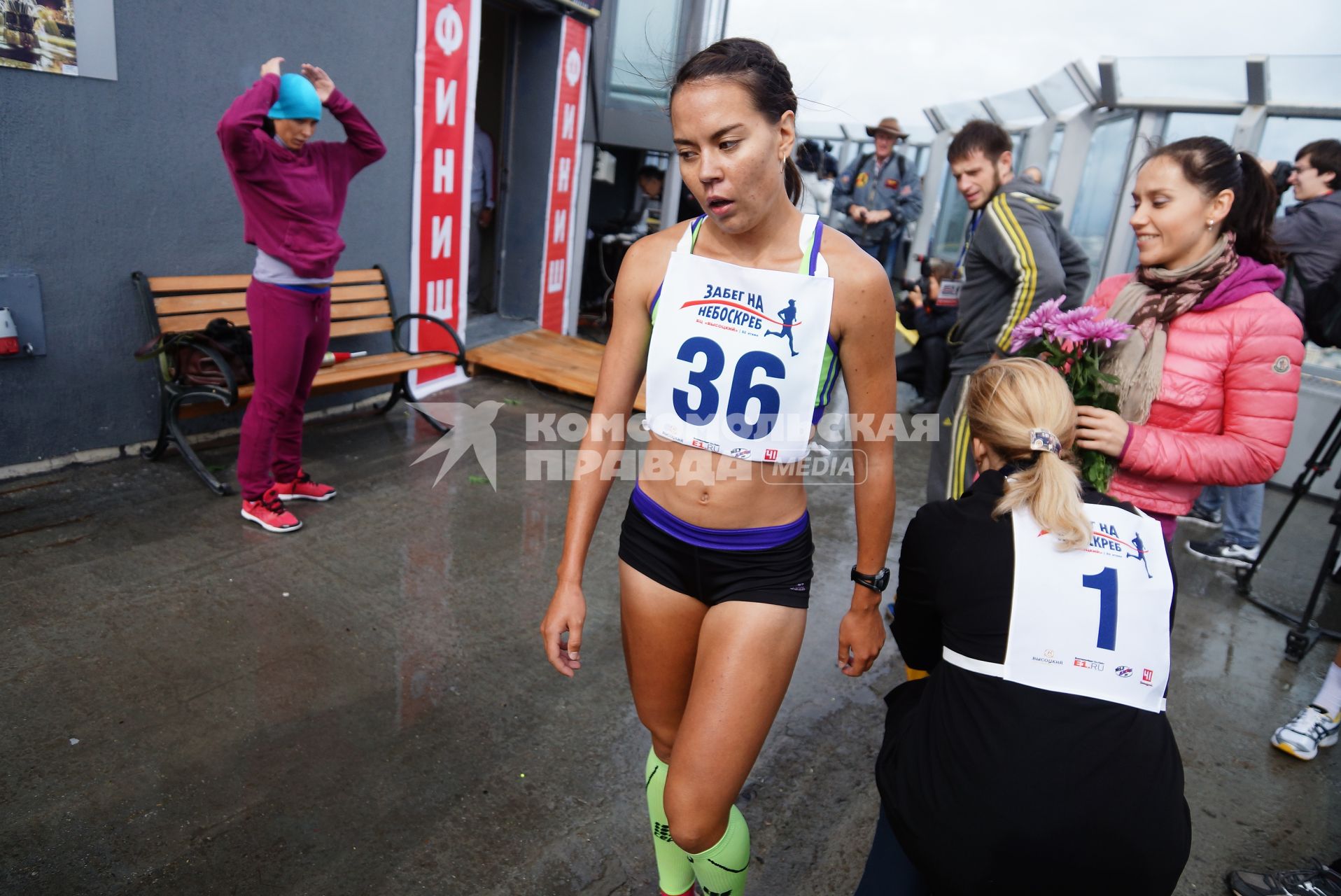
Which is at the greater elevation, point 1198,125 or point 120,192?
point 1198,125

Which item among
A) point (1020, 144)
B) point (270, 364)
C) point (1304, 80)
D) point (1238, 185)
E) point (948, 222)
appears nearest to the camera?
point (1238, 185)

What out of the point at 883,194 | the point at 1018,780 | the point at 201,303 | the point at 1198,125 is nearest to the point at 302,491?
the point at 201,303

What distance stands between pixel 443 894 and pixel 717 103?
6.83 ft

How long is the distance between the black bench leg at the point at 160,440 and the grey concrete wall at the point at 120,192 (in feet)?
0.25

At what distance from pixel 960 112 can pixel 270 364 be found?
482 inches

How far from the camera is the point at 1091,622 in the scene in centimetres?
161

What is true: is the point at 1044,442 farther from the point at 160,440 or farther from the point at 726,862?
the point at 160,440

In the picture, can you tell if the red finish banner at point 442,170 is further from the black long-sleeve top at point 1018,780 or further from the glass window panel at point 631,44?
the black long-sleeve top at point 1018,780

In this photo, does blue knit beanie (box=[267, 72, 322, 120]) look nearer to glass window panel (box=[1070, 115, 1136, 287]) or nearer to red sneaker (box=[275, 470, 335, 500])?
red sneaker (box=[275, 470, 335, 500])

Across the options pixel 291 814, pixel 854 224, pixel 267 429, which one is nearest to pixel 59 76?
pixel 267 429

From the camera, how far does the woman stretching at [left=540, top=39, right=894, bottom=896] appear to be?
6.10 feet

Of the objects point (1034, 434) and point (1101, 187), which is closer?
point (1034, 434)

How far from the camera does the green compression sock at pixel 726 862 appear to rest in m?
1.95

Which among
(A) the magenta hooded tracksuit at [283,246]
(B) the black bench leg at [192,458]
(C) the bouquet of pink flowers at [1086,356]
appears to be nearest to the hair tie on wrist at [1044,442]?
(C) the bouquet of pink flowers at [1086,356]
